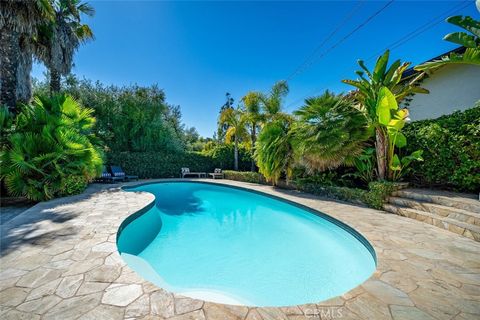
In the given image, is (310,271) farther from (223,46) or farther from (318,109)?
(223,46)

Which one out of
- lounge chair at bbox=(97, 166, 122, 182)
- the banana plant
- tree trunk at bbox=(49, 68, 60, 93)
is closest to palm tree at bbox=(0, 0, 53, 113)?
tree trunk at bbox=(49, 68, 60, 93)

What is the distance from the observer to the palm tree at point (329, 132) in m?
7.98

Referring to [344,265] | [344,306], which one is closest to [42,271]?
[344,306]

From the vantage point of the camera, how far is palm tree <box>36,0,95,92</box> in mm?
9664

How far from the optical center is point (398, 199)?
6.38m

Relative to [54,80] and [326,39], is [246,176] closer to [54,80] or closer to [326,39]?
[326,39]

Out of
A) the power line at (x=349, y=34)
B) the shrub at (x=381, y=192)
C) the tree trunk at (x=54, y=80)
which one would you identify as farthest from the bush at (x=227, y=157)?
the shrub at (x=381, y=192)

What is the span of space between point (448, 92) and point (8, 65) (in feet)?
57.5

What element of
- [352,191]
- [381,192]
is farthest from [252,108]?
[381,192]

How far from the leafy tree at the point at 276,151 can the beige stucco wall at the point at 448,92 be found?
6145 mm

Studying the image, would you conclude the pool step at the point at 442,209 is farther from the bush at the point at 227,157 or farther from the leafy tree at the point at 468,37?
the bush at the point at 227,157

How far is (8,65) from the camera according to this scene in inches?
291

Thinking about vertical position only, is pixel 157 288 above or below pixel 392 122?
below

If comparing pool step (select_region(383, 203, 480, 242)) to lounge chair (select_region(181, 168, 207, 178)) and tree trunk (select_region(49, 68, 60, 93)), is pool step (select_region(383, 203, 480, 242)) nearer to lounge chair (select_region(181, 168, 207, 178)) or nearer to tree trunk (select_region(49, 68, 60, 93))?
lounge chair (select_region(181, 168, 207, 178))
